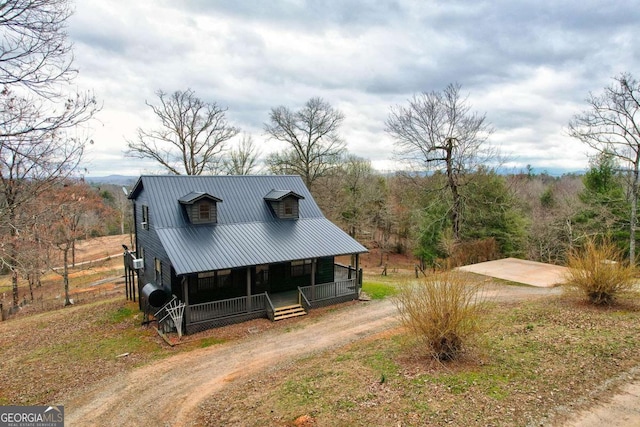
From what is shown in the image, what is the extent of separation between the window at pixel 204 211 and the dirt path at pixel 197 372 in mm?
6214

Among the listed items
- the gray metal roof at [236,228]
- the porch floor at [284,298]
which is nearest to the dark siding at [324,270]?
the gray metal roof at [236,228]

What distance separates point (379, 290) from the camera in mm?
20516

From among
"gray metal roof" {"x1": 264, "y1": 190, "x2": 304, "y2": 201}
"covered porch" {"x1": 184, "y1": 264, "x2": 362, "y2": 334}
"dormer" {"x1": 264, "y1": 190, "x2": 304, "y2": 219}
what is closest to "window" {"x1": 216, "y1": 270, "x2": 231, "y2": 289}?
"covered porch" {"x1": 184, "y1": 264, "x2": 362, "y2": 334}

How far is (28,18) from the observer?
21.1 ft

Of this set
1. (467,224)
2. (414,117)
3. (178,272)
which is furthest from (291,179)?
(467,224)

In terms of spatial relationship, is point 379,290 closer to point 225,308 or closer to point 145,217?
point 225,308

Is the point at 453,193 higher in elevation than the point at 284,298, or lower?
higher

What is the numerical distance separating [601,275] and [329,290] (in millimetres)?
10970

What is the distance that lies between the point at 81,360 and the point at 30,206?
7.09 meters

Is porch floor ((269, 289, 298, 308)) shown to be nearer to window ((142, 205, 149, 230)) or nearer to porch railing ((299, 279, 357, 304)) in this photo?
porch railing ((299, 279, 357, 304))

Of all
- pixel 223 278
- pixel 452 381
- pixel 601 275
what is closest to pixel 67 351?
pixel 223 278

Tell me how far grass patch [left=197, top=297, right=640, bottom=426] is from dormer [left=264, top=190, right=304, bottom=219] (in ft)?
30.6

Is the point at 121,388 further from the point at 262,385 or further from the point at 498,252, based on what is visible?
the point at 498,252

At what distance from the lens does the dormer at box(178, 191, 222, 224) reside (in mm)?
16875
